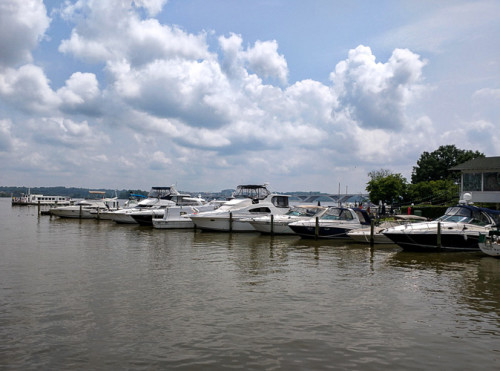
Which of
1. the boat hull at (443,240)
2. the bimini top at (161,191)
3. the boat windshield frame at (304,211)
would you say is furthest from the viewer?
the bimini top at (161,191)

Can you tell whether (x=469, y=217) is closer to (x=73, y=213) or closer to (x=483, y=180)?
(x=483, y=180)

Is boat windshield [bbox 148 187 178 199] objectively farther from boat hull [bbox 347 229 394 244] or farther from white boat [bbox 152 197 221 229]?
boat hull [bbox 347 229 394 244]

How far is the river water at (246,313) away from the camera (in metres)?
7.78

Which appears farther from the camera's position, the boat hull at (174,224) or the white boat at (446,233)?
the boat hull at (174,224)

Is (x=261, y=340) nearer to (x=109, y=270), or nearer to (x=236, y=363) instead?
(x=236, y=363)

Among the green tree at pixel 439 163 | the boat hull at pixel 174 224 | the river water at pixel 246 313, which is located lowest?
the river water at pixel 246 313

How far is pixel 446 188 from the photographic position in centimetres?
5100

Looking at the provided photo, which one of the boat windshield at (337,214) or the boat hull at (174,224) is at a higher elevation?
the boat windshield at (337,214)

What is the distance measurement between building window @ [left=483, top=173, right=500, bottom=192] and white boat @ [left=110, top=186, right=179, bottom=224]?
29.3 metres

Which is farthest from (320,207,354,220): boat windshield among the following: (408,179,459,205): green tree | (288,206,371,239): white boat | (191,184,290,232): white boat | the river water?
(408,179,459,205): green tree

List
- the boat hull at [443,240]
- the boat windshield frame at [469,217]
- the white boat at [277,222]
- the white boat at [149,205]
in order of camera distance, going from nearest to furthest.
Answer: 1. the boat hull at [443,240]
2. the boat windshield frame at [469,217]
3. the white boat at [277,222]
4. the white boat at [149,205]

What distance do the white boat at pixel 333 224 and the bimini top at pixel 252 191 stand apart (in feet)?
48.8

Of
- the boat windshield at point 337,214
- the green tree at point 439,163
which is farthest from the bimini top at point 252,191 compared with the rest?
the green tree at point 439,163

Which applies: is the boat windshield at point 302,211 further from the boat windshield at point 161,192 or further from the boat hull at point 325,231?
the boat windshield at point 161,192
